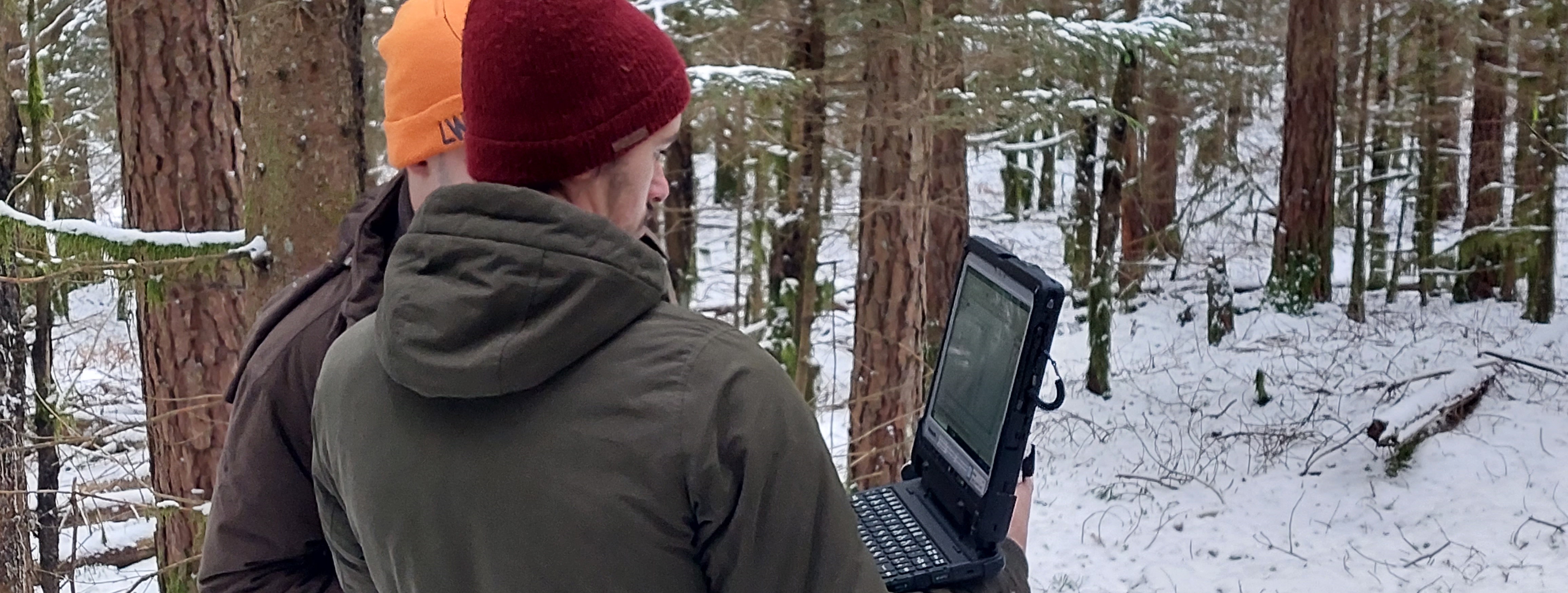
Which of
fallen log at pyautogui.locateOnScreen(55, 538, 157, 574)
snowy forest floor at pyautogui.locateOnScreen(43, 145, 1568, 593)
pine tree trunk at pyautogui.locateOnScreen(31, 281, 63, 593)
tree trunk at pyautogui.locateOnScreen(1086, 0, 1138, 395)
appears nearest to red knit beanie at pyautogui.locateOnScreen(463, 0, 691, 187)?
snowy forest floor at pyautogui.locateOnScreen(43, 145, 1568, 593)

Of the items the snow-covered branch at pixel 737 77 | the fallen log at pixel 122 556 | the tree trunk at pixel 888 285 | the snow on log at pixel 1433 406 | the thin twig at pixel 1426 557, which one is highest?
the snow-covered branch at pixel 737 77

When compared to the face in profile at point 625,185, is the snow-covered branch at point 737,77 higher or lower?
higher

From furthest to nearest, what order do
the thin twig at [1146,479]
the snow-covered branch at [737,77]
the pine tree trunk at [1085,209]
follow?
the pine tree trunk at [1085,209] → the thin twig at [1146,479] → the snow-covered branch at [737,77]

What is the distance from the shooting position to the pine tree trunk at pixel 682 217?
11.7m

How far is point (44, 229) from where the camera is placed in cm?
396

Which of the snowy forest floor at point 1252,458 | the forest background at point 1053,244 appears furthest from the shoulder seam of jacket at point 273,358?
the snowy forest floor at point 1252,458

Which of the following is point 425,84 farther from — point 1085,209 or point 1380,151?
point 1380,151

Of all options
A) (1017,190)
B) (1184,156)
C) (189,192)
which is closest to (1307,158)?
(1184,156)

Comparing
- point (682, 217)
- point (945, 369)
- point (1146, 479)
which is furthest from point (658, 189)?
point (682, 217)

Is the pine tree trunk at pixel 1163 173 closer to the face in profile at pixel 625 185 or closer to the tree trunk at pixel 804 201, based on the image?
the tree trunk at pixel 804 201

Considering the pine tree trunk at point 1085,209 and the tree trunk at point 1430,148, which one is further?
the pine tree trunk at point 1085,209

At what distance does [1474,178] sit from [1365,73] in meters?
1.88

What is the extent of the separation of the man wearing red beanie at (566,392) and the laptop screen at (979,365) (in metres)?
0.45

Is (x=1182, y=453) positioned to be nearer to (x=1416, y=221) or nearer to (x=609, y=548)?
(x=1416, y=221)
